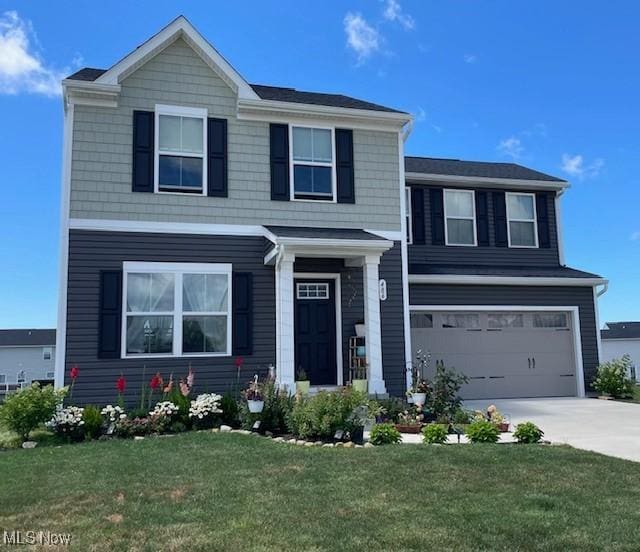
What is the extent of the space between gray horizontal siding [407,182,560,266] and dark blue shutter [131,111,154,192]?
674 cm

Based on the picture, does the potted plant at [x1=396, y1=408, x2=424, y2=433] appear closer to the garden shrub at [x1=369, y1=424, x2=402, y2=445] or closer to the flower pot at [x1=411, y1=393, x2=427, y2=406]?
the flower pot at [x1=411, y1=393, x2=427, y2=406]

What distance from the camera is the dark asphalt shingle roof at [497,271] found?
1374 cm

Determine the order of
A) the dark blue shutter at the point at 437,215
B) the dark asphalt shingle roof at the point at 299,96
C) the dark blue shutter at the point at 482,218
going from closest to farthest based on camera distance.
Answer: the dark asphalt shingle roof at the point at 299,96, the dark blue shutter at the point at 437,215, the dark blue shutter at the point at 482,218

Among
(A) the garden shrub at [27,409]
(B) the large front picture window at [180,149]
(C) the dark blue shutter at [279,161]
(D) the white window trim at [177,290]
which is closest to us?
(A) the garden shrub at [27,409]

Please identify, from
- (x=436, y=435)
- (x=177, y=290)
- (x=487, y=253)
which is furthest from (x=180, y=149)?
(x=487, y=253)

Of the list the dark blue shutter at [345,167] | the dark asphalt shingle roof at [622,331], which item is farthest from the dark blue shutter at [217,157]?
the dark asphalt shingle roof at [622,331]

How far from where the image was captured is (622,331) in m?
37.4

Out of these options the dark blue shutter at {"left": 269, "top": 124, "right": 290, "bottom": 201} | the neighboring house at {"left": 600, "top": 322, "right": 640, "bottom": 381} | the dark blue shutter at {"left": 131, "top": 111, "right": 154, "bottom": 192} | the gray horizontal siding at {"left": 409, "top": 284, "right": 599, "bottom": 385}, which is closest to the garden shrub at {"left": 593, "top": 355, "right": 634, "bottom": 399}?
the gray horizontal siding at {"left": 409, "top": 284, "right": 599, "bottom": 385}

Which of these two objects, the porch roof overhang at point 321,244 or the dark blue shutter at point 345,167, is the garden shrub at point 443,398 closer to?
the porch roof overhang at point 321,244

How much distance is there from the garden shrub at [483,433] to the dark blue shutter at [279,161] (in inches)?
233

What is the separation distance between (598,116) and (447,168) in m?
4.82

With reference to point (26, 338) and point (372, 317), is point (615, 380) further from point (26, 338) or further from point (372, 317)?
point (26, 338)

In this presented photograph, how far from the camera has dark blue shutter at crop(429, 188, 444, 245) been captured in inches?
586

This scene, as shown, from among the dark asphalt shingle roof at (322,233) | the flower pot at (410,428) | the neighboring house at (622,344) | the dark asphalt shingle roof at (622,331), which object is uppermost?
the dark asphalt shingle roof at (322,233)
